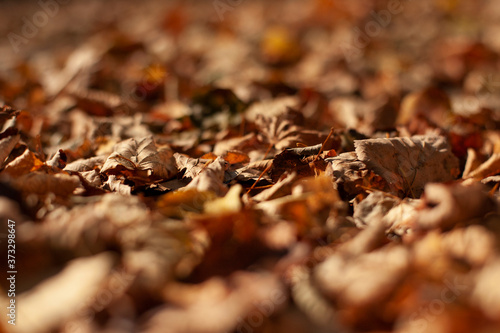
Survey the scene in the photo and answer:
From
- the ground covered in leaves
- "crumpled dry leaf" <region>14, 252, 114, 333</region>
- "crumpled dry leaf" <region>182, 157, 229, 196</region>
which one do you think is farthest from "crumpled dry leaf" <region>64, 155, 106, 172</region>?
"crumpled dry leaf" <region>14, 252, 114, 333</region>

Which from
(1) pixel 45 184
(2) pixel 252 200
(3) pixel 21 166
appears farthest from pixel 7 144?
(2) pixel 252 200

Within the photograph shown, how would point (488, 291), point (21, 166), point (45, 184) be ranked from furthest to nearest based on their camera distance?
point (21, 166) < point (45, 184) < point (488, 291)

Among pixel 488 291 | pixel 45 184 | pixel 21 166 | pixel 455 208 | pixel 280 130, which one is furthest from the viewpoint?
pixel 280 130

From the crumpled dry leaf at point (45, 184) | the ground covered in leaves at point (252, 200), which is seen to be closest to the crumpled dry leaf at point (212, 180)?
the ground covered in leaves at point (252, 200)

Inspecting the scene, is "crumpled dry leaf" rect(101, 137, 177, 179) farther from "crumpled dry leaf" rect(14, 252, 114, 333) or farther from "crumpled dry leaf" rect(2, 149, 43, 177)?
"crumpled dry leaf" rect(14, 252, 114, 333)

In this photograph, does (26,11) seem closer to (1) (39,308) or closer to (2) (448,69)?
(2) (448,69)

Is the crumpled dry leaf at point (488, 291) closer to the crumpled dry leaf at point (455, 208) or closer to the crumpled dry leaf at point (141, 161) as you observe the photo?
the crumpled dry leaf at point (455, 208)

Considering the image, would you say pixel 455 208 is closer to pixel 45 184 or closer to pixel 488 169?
pixel 488 169

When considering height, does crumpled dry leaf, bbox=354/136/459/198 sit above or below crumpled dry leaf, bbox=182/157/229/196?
below
